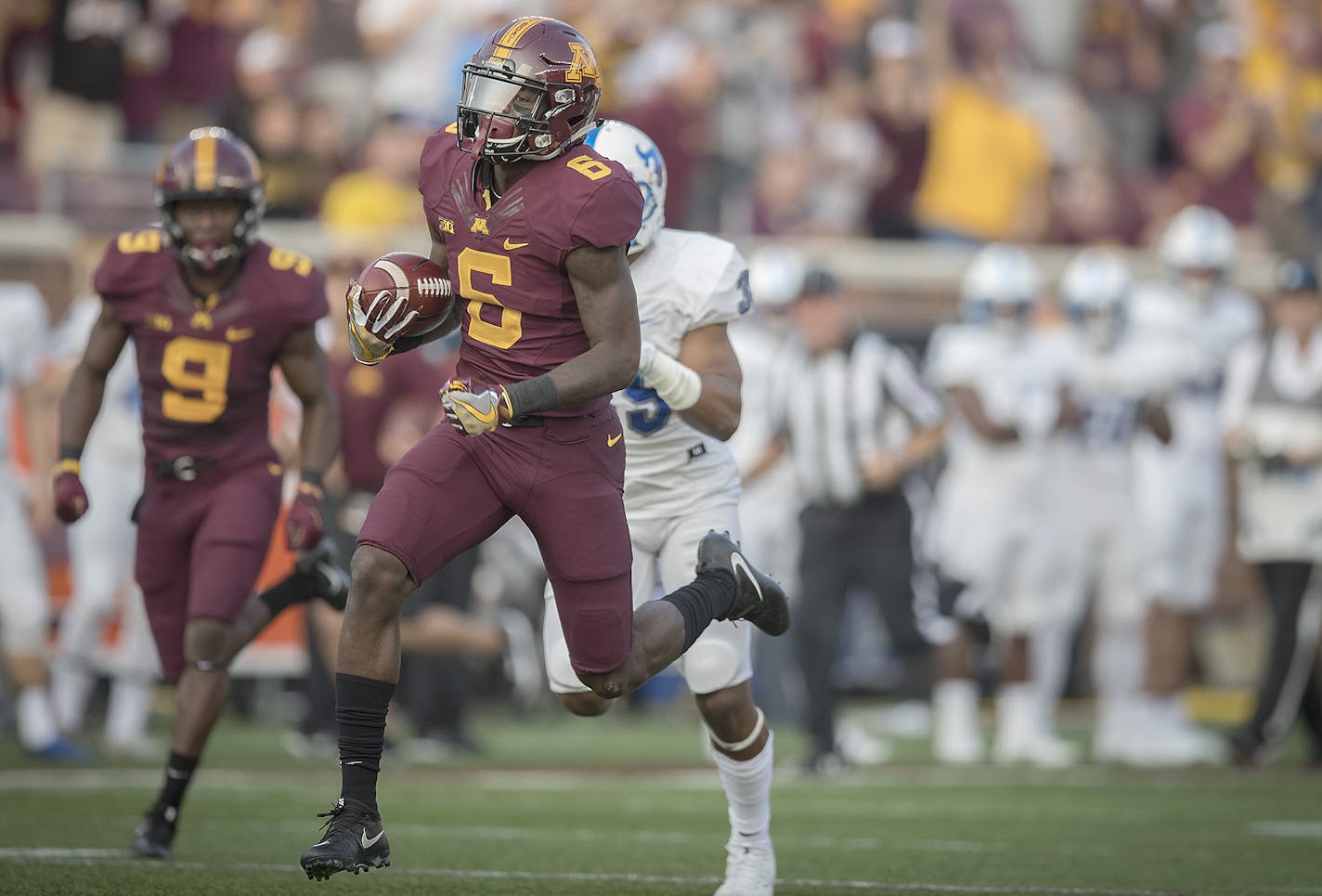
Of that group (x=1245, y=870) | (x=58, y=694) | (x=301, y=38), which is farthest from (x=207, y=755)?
(x=301, y=38)

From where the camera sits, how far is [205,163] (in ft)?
21.0

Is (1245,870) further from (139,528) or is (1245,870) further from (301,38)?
(301,38)

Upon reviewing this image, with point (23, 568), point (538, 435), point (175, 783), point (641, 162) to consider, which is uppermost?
point (641, 162)

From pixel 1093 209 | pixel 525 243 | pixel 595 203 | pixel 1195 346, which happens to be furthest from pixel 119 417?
pixel 1093 209

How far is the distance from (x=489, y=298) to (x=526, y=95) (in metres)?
0.47

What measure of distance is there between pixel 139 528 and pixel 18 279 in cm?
597

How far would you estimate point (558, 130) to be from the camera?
5027 mm

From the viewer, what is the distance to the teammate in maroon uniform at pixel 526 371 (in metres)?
4.82

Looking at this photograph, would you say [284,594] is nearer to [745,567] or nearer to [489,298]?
[745,567]

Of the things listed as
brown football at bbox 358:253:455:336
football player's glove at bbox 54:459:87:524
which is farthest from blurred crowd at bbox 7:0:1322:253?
brown football at bbox 358:253:455:336

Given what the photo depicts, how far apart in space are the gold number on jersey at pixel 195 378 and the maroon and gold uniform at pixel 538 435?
154cm

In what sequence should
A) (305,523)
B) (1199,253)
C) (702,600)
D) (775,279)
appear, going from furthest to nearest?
1. (775,279)
2. (1199,253)
3. (305,523)
4. (702,600)

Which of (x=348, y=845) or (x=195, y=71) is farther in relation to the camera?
(x=195, y=71)

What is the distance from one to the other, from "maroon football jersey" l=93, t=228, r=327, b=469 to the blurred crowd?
586 cm
